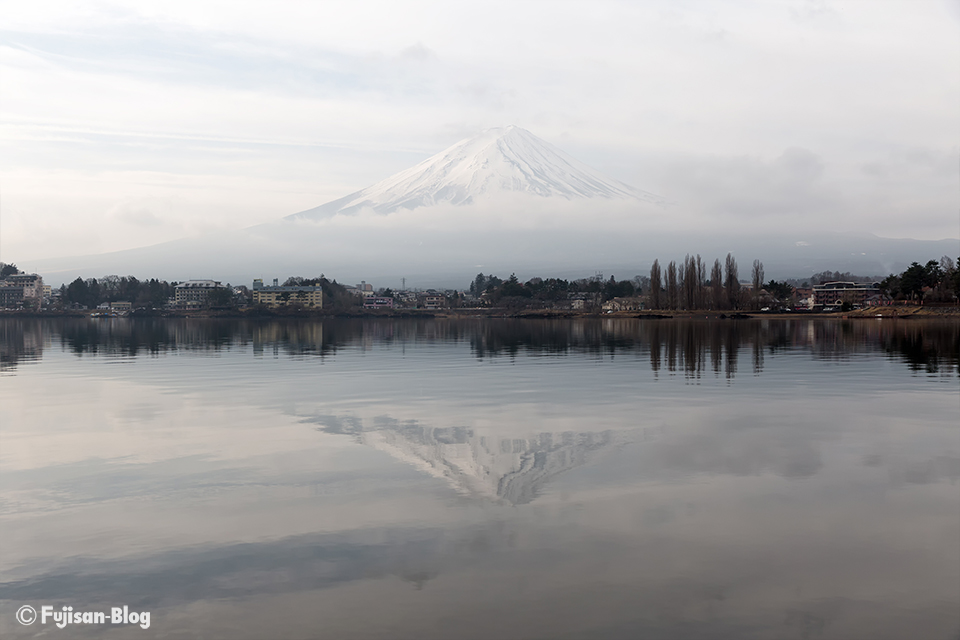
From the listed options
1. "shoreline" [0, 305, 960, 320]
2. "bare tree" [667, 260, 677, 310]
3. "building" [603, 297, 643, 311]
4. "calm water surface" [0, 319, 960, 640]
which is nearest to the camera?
"calm water surface" [0, 319, 960, 640]

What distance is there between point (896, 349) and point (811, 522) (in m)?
42.1

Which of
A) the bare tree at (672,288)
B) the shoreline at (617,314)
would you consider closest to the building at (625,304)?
the shoreline at (617,314)

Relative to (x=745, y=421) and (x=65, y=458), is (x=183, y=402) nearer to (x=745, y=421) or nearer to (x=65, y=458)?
(x=65, y=458)

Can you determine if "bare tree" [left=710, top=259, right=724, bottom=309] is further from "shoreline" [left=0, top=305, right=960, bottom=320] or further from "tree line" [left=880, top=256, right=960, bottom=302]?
"tree line" [left=880, top=256, right=960, bottom=302]

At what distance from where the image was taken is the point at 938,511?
38.4 feet

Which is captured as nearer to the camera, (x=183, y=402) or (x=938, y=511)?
(x=938, y=511)

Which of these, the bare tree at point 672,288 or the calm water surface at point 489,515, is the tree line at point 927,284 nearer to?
the bare tree at point 672,288

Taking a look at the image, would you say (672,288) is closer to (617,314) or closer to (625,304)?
(617,314)

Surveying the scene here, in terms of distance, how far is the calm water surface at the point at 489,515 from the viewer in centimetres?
836

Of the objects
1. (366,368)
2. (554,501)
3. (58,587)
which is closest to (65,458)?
(58,587)

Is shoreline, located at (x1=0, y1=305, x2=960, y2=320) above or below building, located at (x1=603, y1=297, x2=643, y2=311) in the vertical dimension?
below

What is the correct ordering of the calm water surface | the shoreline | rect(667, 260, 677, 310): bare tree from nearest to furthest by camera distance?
1. the calm water surface
2. the shoreline
3. rect(667, 260, 677, 310): bare tree

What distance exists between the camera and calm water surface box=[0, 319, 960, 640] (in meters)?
8.36

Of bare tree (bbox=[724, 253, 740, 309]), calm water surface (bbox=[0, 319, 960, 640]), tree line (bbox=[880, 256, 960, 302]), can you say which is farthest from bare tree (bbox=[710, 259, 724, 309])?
calm water surface (bbox=[0, 319, 960, 640])
